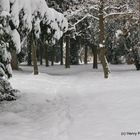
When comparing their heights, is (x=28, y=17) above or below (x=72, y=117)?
above

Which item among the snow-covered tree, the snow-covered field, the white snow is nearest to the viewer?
the snow-covered field

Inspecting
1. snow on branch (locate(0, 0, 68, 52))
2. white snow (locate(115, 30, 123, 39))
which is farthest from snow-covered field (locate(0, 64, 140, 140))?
white snow (locate(115, 30, 123, 39))

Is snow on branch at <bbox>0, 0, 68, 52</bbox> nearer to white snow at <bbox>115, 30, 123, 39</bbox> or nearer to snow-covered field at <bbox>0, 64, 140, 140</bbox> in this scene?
snow-covered field at <bbox>0, 64, 140, 140</bbox>

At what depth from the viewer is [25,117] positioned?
10984 millimetres

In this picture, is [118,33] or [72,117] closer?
[72,117]

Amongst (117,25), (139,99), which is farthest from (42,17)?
(117,25)

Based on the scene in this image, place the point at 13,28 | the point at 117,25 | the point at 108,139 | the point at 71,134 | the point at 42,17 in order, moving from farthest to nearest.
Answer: the point at 117,25, the point at 42,17, the point at 13,28, the point at 71,134, the point at 108,139

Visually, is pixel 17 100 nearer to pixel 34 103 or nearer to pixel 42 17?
pixel 34 103

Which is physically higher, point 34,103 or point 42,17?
point 42,17

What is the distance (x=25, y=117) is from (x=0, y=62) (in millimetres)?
1831

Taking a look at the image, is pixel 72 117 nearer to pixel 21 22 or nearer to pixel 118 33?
pixel 21 22

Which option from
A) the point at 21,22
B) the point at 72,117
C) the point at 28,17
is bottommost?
the point at 72,117

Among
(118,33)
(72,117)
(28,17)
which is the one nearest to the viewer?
(72,117)

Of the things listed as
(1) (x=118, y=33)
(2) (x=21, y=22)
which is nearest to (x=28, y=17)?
(2) (x=21, y=22)
